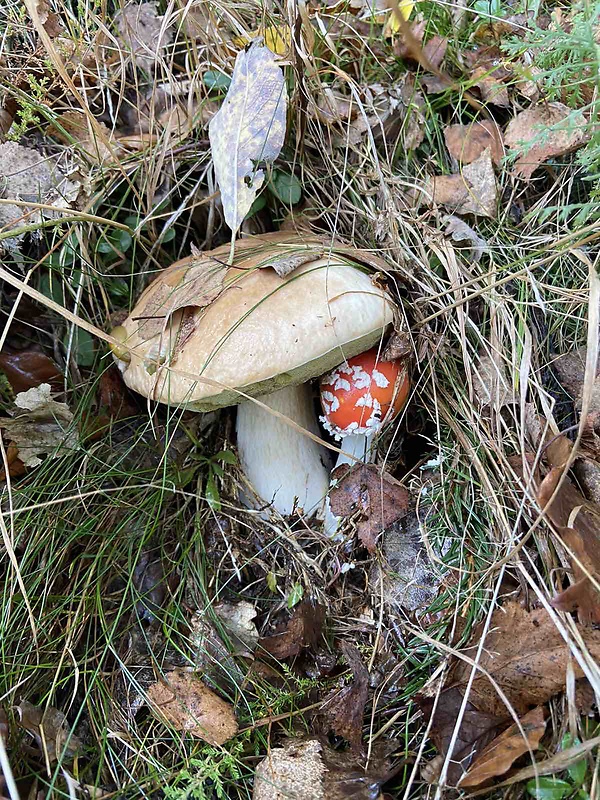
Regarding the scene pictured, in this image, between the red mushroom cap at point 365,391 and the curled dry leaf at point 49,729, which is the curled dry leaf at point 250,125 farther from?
the curled dry leaf at point 49,729

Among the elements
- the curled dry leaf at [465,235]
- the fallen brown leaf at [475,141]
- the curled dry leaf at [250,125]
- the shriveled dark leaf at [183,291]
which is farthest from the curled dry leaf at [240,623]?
the fallen brown leaf at [475,141]

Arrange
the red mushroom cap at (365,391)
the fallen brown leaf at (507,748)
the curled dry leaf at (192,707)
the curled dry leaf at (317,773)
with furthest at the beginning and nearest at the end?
the red mushroom cap at (365,391) → the curled dry leaf at (192,707) → the curled dry leaf at (317,773) → the fallen brown leaf at (507,748)

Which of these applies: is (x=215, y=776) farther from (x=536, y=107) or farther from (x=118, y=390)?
(x=536, y=107)

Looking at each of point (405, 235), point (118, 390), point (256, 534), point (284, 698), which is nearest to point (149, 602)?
point (256, 534)

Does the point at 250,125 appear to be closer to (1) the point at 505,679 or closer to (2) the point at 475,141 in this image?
(2) the point at 475,141

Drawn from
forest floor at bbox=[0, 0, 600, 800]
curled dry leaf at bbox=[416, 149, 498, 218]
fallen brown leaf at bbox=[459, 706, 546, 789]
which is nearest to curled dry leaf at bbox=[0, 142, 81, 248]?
forest floor at bbox=[0, 0, 600, 800]

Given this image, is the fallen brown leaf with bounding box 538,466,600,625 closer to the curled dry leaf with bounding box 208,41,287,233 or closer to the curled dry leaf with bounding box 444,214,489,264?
the curled dry leaf with bounding box 444,214,489,264
